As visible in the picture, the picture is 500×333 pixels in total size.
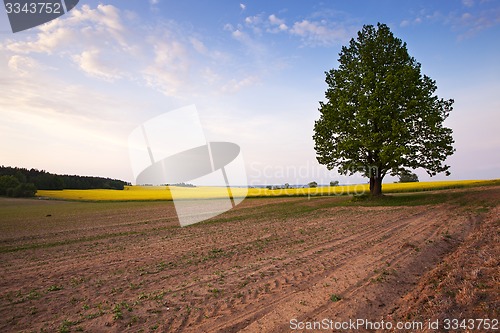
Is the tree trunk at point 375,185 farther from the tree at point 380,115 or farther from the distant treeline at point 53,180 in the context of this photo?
the distant treeline at point 53,180

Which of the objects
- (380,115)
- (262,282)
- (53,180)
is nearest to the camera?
(262,282)

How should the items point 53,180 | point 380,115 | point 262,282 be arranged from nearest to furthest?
point 262,282 → point 380,115 → point 53,180

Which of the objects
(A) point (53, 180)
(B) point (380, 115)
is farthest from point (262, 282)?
(A) point (53, 180)

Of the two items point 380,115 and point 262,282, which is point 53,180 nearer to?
point 380,115

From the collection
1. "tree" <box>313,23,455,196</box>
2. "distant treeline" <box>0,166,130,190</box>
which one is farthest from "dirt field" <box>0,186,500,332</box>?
"distant treeline" <box>0,166,130,190</box>

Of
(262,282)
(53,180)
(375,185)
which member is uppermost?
(53,180)

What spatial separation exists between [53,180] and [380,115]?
335 feet

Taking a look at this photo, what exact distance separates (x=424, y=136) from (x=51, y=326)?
2775 centimetres

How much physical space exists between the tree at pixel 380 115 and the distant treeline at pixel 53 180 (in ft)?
315

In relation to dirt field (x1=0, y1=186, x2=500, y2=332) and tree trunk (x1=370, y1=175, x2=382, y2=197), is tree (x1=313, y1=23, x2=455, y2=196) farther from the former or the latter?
dirt field (x1=0, y1=186, x2=500, y2=332)

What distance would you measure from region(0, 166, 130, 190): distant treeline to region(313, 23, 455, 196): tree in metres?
96.0

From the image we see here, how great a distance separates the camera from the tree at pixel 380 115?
76.4ft

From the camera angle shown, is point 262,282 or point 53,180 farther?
point 53,180

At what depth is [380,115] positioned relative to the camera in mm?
23625
